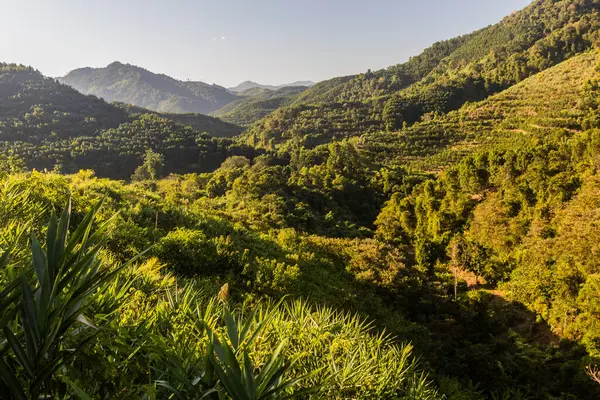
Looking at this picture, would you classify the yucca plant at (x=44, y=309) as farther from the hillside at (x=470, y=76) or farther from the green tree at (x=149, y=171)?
the hillside at (x=470, y=76)

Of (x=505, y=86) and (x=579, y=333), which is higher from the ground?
(x=505, y=86)

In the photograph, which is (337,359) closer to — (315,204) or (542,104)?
(315,204)

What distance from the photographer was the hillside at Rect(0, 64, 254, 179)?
2189 inches

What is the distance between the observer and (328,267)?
12.8 m

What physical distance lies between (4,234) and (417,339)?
35.1 ft

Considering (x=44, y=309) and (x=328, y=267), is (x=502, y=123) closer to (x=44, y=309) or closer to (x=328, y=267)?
(x=328, y=267)

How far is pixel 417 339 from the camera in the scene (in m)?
10.3

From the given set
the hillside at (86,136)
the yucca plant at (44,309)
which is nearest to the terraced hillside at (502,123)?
the hillside at (86,136)

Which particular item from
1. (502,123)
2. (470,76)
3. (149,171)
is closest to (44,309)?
(149,171)

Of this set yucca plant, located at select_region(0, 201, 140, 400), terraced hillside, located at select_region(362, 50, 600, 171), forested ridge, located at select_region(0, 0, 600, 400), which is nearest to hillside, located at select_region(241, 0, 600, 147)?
terraced hillside, located at select_region(362, 50, 600, 171)

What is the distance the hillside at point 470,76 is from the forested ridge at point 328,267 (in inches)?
734

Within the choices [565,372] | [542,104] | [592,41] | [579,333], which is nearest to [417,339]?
[565,372]

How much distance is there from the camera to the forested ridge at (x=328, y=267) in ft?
3.65

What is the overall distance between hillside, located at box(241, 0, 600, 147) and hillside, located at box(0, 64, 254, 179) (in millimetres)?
18515
